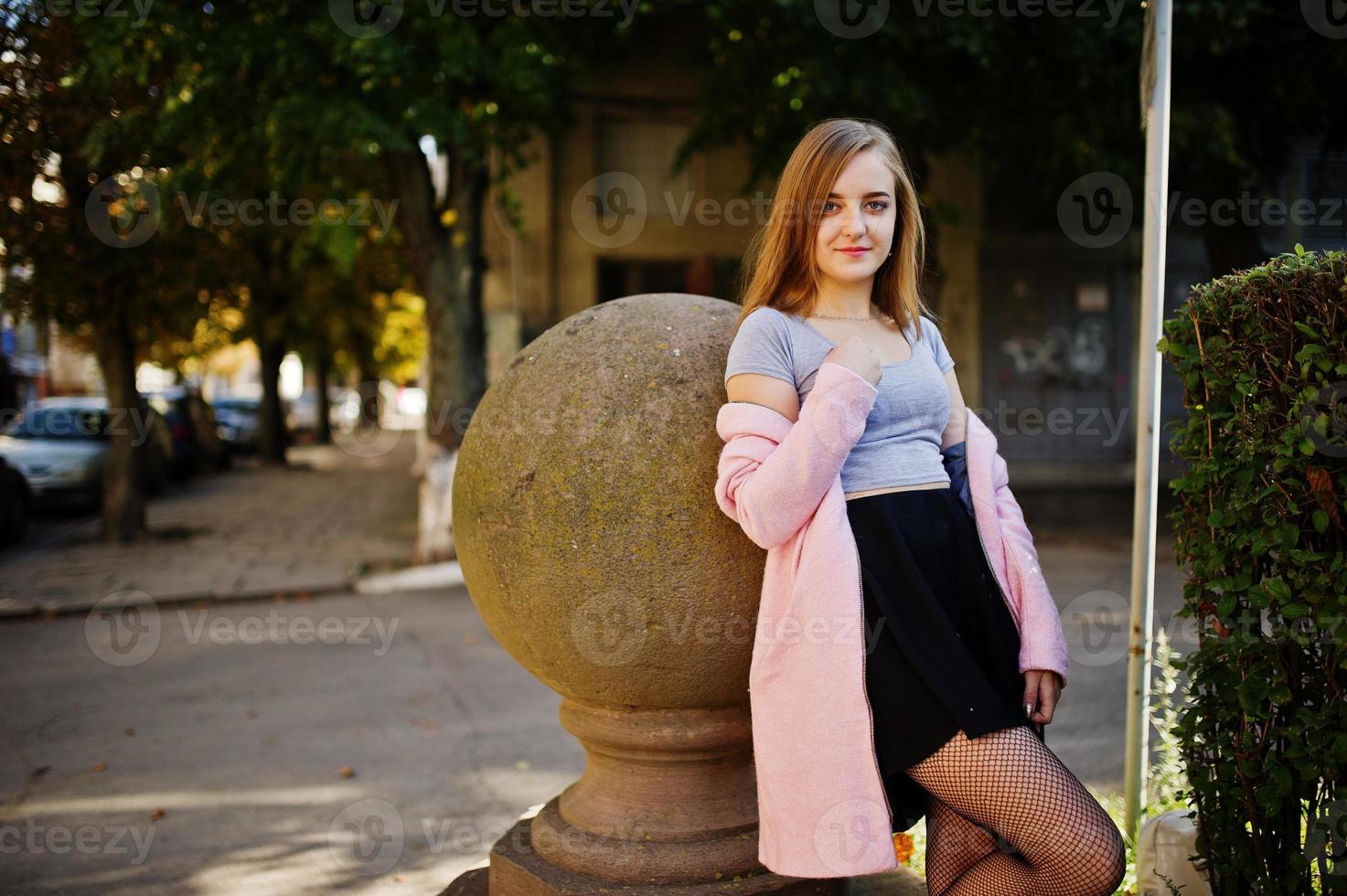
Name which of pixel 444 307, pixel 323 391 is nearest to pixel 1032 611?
pixel 444 307

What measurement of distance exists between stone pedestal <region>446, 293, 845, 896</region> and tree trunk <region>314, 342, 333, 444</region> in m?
26.2

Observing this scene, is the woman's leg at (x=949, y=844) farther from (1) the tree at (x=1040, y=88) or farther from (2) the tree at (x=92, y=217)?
(2) the tree at (x=92, y=217)

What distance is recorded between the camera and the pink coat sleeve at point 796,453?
216 cm

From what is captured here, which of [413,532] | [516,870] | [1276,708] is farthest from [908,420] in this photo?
[413,532]

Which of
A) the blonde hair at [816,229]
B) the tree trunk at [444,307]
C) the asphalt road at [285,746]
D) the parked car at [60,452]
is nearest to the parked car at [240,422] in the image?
the parked car at [60,452]

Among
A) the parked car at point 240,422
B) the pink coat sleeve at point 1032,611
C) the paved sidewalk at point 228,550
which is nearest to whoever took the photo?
the pink coat sleeve at point 1032,611

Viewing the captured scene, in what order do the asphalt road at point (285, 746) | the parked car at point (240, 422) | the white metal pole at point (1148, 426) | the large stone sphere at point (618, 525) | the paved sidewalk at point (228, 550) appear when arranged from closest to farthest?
1. the large stone sphere at point (618, 525)
2. the white metal pole at point (1148, 426)
3. the asphalt road at point (285, 746)
4. the paved sidewalk at point (228, 550)
5. the parked car at point (240, 422)

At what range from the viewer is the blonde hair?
2.44 m

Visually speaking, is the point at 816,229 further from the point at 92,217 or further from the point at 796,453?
the point at 92,217

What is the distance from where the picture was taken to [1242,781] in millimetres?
2518

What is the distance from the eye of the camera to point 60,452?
1546 cm

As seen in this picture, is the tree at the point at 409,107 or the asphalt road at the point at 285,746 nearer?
the asphalt road at the point at 285,746

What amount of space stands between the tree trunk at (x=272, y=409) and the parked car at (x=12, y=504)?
10517 millimetres

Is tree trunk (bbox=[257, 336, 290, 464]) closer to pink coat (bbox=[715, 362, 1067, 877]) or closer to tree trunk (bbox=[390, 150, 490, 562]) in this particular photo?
tree trunk (bbox=[390, 150, 490, 562])
